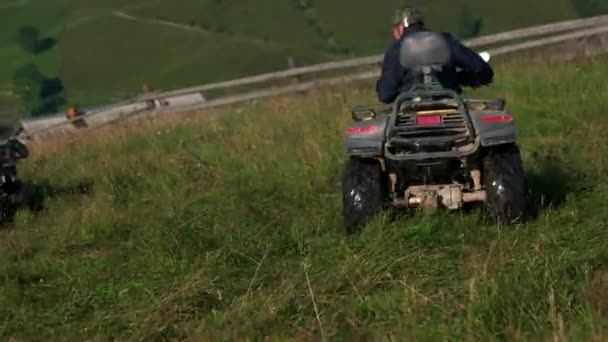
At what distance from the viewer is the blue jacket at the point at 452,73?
262 inches

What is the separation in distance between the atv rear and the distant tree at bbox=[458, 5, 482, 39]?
8759 centimetres

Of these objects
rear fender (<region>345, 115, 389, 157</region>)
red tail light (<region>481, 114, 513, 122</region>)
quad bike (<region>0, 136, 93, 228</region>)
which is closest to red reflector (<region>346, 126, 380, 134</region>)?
rear fender (<region>345, 115, 389, 157</region>)

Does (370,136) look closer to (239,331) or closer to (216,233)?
(216,233)

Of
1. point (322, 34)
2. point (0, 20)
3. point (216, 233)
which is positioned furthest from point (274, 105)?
point (0, 20)

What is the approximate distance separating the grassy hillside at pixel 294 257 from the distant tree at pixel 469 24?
280 ft

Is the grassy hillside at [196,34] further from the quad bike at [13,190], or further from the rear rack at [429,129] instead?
the rear rack at [429,129]

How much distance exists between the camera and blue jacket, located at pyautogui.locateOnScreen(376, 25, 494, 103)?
6.65m

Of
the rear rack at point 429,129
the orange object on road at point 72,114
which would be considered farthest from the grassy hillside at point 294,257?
the orange object on road at point 72,114

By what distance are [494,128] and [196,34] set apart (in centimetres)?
10167

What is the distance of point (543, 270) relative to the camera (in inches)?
183

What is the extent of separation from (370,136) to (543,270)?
1.72 meters

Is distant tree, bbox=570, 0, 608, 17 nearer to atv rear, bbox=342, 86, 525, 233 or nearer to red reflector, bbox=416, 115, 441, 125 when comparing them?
atv rear, bbox=342, 86, 525, 233

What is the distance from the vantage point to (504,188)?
593 cm

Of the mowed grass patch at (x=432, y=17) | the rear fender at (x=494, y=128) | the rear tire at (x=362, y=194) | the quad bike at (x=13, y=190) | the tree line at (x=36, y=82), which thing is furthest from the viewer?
the mowed grass patch at (x=432, y=17)
